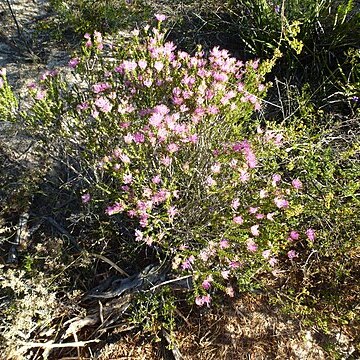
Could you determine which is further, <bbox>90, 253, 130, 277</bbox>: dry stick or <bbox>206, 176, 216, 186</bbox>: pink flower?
<bbox>90, 253, 130, 277</bbox>: dry stick

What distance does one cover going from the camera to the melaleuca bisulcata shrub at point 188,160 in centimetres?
184

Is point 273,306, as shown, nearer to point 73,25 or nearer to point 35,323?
point 35,323

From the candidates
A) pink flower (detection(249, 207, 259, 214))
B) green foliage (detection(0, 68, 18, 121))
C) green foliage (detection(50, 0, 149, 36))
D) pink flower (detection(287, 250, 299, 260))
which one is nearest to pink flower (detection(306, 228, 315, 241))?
pink flower (detection(287, 250, 299, 260))

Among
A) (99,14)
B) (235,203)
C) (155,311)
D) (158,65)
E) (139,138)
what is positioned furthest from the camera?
(99,14)

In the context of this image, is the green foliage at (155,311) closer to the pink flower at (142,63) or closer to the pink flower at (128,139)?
the pink flower at (128,139)

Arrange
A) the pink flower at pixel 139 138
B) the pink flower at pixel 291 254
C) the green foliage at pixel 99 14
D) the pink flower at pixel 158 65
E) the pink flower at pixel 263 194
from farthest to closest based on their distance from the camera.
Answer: the green foliage at pixel 99 14 < the pink flower at pixel 291 254 < the pink flower at pixel 158 65 < the pink flower at pixel 263 194 < the pink flower at pixel 139 138

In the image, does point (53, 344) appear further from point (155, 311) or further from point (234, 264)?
point (234, 264)

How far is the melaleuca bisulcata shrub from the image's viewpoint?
1844mm

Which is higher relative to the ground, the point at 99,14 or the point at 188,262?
the point at 99,14

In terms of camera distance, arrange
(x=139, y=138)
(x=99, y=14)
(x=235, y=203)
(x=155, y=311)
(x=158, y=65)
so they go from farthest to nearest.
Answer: (x=99, y=14) → (x=155, y=311) → (x=158, y=65) → (x=235, y=203) → (x=139, y=138)

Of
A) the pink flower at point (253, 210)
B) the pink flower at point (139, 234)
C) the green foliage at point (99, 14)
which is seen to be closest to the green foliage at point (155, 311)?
the pink flower at point (139, 234)

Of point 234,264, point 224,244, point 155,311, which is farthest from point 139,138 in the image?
point 155,311

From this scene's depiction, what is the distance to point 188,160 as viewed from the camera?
201 centimetres

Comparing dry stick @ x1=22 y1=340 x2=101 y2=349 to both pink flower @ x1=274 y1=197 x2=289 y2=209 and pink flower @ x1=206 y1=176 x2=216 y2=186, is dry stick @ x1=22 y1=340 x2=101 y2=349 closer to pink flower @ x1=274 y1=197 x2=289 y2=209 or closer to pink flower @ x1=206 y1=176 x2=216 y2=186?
pink flower @ x1=206 y1=176 x2=216 y2=186
